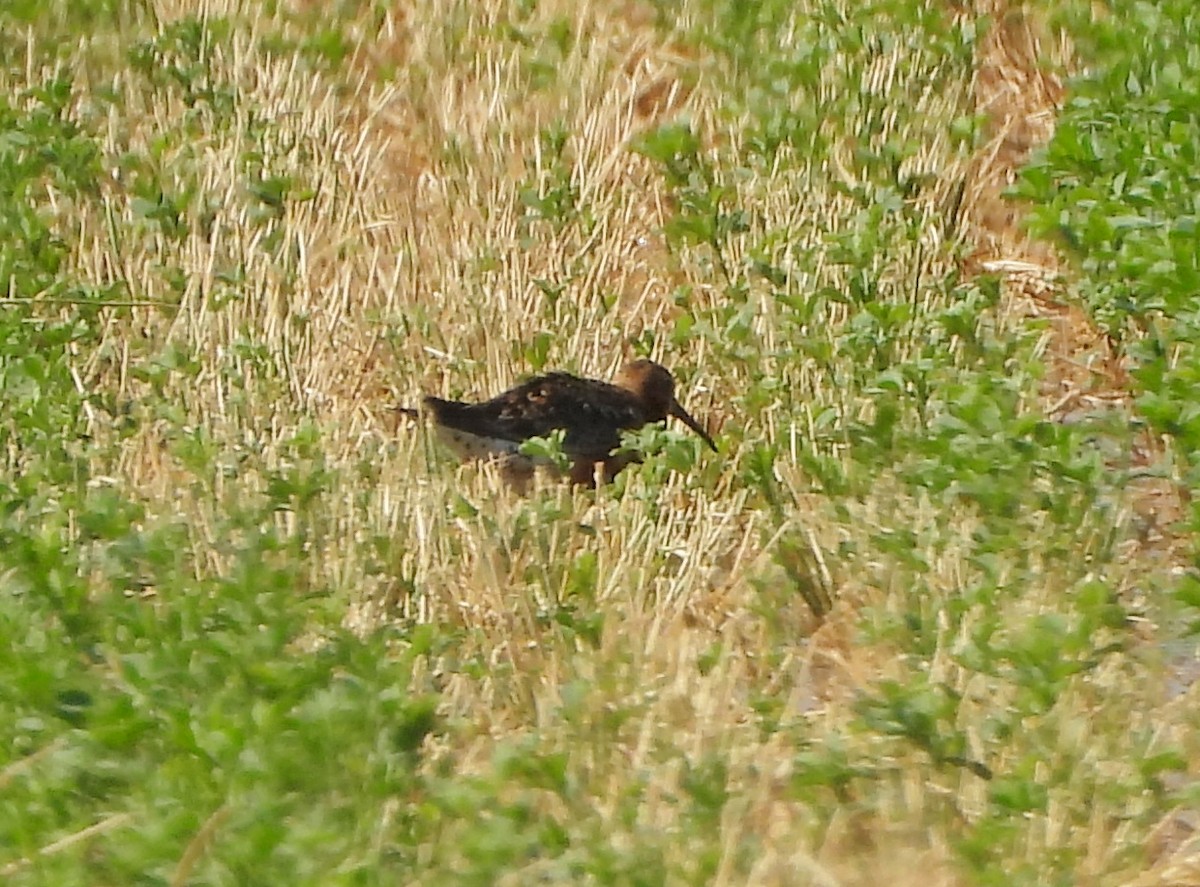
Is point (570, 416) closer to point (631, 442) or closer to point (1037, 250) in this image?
point (631, 442)

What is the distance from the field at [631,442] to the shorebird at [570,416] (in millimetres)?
107

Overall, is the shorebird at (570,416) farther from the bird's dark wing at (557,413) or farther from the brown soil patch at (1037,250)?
the brown soil patch at (1037,250)

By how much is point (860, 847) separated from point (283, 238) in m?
3.57

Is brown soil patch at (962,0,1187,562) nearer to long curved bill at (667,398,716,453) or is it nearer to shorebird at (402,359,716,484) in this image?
long curved bill at (667,398,716,453)

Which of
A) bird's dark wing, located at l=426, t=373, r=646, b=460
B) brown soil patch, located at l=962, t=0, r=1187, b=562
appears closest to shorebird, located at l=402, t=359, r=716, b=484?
bird's dark wing, located at l=426, t=373, r=646, b=460

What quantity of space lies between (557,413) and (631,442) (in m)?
0.67

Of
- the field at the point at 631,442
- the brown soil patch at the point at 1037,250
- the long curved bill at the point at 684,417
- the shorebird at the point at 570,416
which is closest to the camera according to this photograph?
the field at the point at 631,442

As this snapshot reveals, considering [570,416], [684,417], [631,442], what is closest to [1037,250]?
[684,417]

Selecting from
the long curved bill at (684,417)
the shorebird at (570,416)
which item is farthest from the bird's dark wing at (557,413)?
the long curved bill at (684,417)

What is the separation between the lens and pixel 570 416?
20.9 ft

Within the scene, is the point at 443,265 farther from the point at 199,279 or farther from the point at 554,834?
the point at 554,834

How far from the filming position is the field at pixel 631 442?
13.6ft

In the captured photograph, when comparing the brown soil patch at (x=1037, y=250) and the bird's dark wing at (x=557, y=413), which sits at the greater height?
the brown soil patch at (x=1037, y=250)

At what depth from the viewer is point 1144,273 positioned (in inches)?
241
